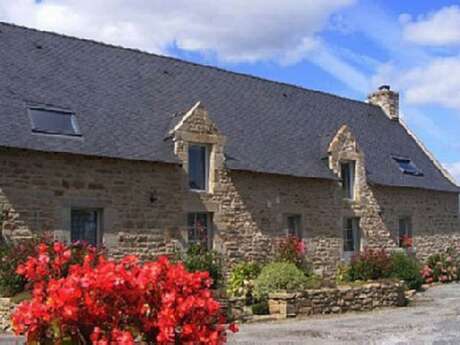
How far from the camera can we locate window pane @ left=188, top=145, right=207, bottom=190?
60.8 feet

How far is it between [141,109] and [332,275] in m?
7.86

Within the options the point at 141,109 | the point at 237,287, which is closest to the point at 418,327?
the point at 237,287

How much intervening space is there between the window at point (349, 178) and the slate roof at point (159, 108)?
1.02 metres

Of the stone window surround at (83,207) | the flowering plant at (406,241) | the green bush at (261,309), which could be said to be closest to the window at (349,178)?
the flowering plant at (406,241)

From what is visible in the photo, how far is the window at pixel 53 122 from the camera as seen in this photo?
52.3ft

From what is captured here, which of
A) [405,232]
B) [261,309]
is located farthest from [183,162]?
[405,232]

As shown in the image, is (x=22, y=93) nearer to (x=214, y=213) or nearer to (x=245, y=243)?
(x=214, y=213)

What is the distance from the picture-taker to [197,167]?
61.4ft

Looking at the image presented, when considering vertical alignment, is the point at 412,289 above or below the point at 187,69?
below

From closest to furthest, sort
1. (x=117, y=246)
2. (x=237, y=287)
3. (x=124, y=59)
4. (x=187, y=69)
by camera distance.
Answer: (x=117, y=246), (x=237, y=287), (x=124, y=59), (x=187, y=69)

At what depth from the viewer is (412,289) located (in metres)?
22.1

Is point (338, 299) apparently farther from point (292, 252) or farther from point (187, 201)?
point (187, 201)

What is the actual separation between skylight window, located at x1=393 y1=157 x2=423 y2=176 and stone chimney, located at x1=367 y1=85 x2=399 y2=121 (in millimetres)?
3495

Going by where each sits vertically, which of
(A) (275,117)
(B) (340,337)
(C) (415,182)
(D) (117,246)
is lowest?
(B) (340,337)
